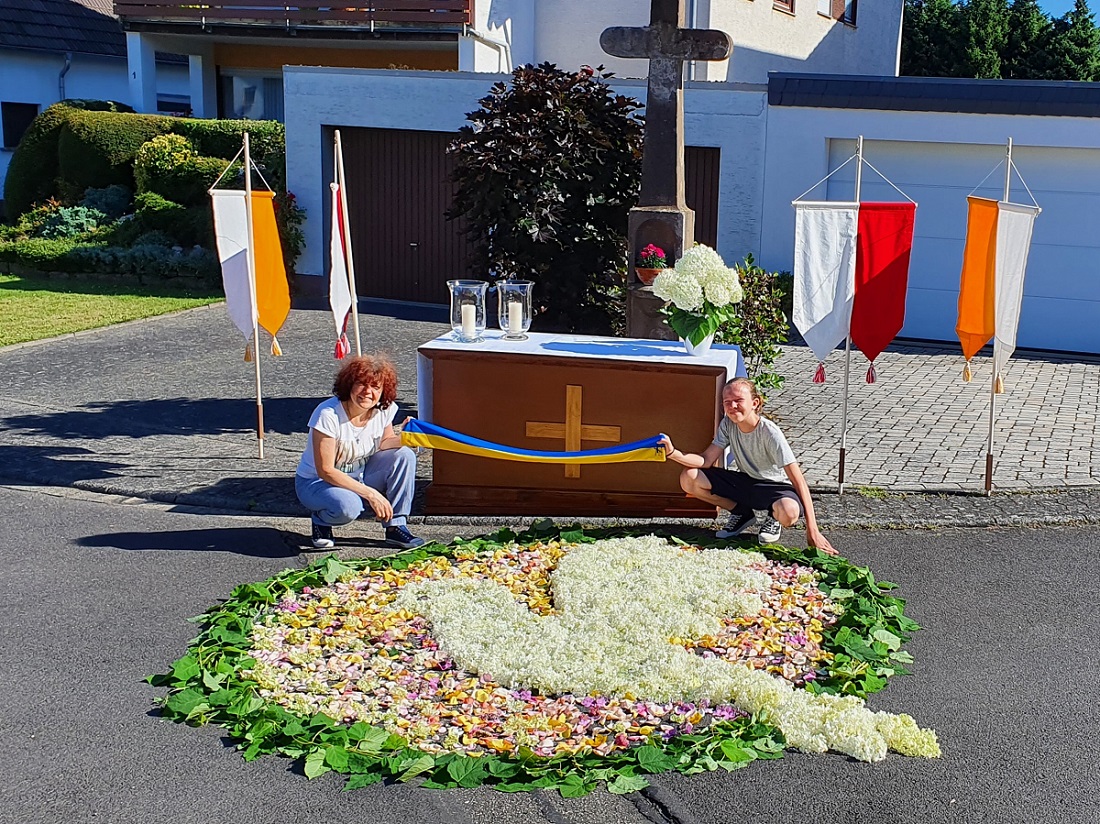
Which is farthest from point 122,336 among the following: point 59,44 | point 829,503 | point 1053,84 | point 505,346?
point 59,44

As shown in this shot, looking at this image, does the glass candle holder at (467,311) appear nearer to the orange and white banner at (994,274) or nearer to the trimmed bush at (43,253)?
the orange and white banner at (994,274)

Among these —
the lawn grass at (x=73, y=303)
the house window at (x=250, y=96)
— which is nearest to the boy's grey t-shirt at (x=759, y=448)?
the lawn grass at (x=73, y=303)

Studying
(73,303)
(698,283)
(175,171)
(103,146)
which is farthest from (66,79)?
(698,283)

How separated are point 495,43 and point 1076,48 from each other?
666 inches

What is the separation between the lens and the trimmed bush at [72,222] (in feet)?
68.5

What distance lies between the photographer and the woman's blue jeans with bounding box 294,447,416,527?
7.85 m

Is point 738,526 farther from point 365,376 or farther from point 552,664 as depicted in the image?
point 365,376

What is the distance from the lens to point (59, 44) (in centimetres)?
2881

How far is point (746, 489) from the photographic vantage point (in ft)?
26.5

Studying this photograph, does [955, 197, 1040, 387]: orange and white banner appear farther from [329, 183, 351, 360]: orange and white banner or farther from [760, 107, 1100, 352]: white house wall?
[760, 107, 1100, 352]: white house wall

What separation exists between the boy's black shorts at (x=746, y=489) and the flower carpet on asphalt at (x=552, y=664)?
36 cm

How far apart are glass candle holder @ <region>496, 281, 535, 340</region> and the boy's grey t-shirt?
1778 mm

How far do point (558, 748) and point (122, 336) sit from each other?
11657mm

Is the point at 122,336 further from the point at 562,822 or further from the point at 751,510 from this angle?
the point at 562,822
